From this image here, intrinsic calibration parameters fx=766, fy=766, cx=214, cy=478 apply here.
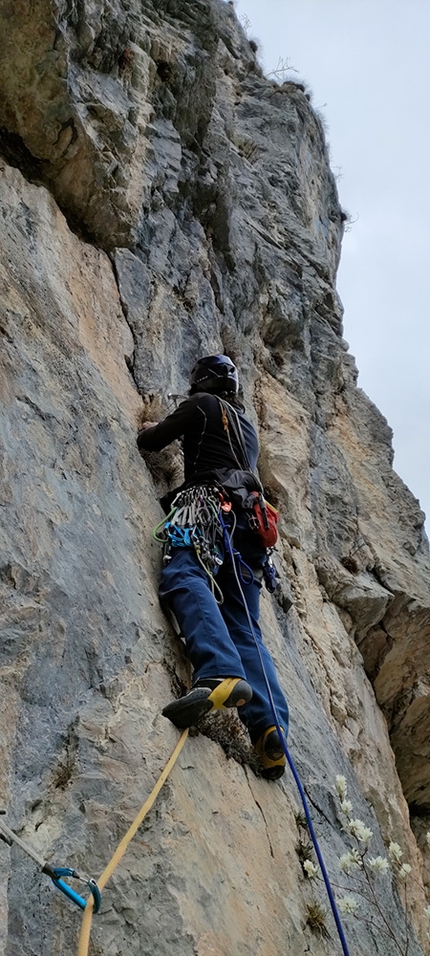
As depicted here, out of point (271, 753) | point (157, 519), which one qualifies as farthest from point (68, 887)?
point (157, 519)

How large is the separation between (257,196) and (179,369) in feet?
17.2

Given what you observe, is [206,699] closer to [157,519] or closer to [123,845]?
[123,845]

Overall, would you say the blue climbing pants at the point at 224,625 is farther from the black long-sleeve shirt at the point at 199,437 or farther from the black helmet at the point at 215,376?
the black helmet at the point at 215,376

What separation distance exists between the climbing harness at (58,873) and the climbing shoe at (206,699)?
3.24 feet

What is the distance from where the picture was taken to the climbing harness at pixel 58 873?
2.40 metres

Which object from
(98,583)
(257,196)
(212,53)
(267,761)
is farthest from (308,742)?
(257,196)

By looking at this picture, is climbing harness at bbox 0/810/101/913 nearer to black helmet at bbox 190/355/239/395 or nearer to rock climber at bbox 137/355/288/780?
rock climber at bbox 137/355/288/780

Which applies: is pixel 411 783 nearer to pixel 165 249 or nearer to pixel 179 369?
pixel 179 369

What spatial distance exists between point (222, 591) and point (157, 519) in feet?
1.94

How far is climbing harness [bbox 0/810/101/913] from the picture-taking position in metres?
2.40

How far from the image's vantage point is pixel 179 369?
6.19 metres

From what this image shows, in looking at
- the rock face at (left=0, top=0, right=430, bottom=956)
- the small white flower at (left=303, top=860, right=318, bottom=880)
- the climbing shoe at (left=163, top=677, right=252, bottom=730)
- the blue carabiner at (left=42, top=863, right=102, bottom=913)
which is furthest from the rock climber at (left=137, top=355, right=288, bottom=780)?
the blue carabiner at (left=42, top=863, right=102, bottom=913)

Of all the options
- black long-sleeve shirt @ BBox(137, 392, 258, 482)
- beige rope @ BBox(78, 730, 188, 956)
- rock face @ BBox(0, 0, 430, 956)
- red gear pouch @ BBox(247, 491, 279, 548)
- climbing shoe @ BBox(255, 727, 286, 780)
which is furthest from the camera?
black long-sleeve shirt @ BBox(137, 392, 258, 482)

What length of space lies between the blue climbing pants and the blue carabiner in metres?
1.21
